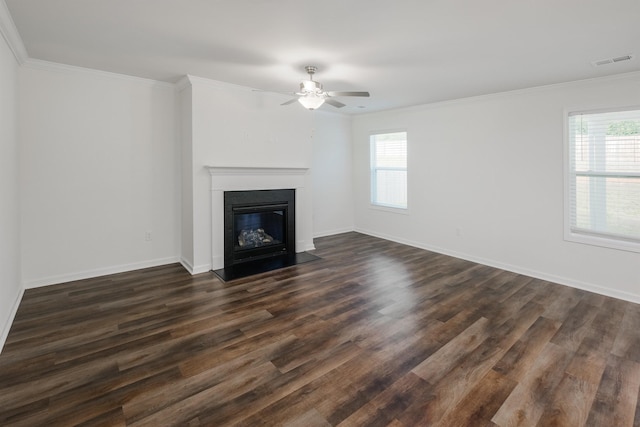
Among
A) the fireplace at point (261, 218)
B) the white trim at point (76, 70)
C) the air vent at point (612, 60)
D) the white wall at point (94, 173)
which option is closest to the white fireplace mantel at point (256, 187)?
the fireplace at point (261, 218)

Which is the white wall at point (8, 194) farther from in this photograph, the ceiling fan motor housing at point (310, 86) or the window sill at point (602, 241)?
the window sill at point (602, 241)

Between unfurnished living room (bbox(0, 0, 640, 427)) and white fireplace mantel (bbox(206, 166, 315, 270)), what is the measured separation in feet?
0.10

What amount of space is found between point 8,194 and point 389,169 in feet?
17.9

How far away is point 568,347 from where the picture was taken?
99.8 inches

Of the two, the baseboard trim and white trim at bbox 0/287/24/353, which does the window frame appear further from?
white trim at bbox 0/287/24/353

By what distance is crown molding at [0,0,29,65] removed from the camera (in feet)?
7.70

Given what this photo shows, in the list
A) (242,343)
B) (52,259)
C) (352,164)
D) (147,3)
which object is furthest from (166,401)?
Answer: (352,164)

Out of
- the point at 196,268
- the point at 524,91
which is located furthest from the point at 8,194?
the point at 524,91

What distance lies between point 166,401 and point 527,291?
12.5ft

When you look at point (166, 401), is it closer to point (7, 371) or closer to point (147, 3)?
point (7, 371)

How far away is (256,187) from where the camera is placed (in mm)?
4641

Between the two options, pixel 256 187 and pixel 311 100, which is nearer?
pixel 311 100

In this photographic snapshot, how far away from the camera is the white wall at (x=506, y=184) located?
366 centimetres

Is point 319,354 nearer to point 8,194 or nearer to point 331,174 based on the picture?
point 8,194
